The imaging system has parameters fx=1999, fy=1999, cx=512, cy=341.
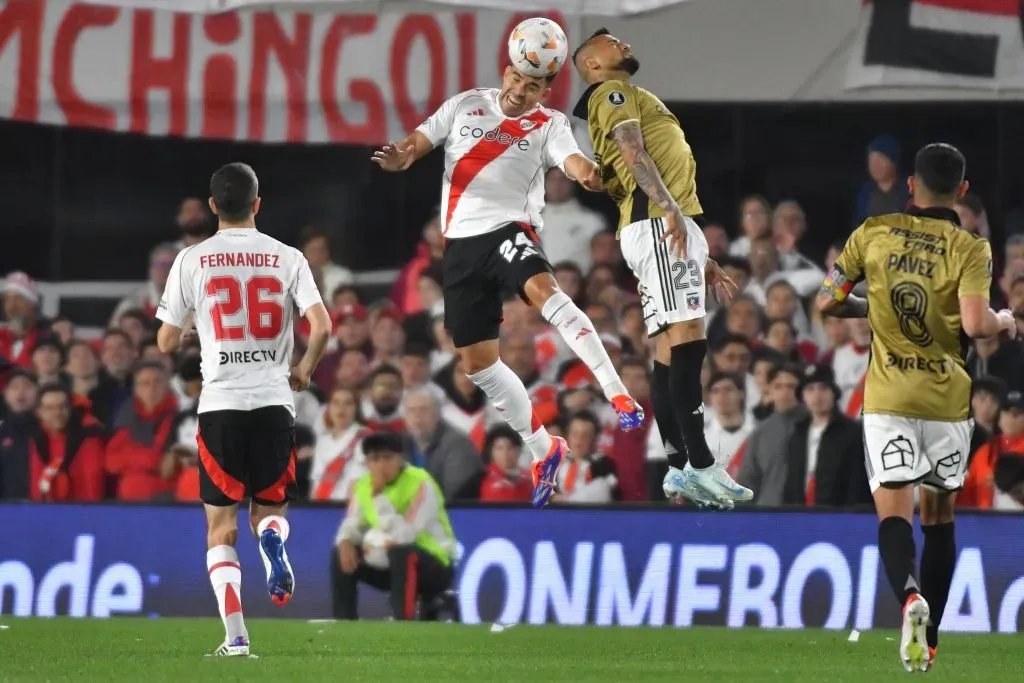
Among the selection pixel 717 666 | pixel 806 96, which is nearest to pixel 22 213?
pixel 806 96

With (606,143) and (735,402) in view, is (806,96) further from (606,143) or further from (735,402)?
(606,143)

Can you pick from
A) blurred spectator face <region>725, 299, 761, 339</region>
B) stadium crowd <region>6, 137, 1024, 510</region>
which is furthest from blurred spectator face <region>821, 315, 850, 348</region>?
blurred spectator face <region>725, 299, 761, 339</region>

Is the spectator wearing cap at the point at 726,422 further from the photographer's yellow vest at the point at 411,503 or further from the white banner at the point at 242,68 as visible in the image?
the white banner at the point at 242,68

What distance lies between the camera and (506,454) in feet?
48.1

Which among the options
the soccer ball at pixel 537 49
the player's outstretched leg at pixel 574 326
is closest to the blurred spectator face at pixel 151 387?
the player's outstretched leg at pixel 574 326

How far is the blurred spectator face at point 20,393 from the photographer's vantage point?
15.9 metres

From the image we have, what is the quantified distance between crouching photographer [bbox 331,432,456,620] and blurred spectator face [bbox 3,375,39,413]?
3.12m

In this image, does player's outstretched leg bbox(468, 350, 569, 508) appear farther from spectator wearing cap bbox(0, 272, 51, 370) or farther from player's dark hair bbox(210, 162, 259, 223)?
spectator wearing cap bbox(0, 272, 51, 370)

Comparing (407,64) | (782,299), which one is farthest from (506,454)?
(407,64)

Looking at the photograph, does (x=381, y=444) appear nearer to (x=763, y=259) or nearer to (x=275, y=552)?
(x=763, y=259)

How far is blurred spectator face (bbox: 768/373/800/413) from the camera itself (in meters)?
14.2

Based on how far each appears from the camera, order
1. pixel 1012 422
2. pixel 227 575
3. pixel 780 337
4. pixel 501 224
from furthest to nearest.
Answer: pixel 780 337, pixel 1012 422, pixel 501 224, pixel 227 575

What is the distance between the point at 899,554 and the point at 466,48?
846cm

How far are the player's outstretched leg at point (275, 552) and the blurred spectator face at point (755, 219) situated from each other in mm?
6597
